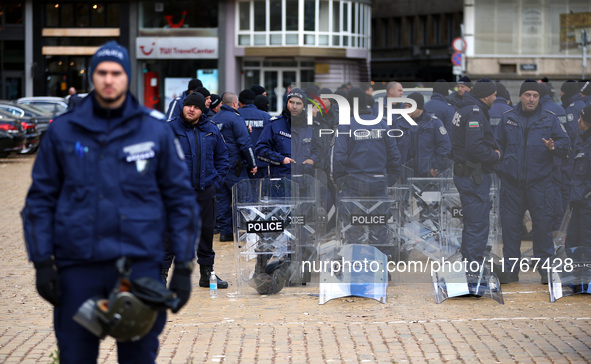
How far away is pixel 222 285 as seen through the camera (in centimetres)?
1019

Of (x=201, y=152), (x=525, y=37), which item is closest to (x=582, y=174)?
(x=201, y=152)

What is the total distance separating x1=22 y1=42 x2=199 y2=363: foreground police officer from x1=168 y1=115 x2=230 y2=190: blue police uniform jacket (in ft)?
15.8

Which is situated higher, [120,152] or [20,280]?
[120,152]

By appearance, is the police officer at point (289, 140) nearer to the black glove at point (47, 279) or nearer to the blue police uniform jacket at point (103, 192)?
the blue police uniform jacket at point (103, 192)

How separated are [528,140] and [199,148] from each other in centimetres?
326

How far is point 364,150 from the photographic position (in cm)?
978

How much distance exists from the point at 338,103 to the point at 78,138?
199 inches

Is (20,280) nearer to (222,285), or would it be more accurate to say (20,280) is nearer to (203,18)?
(222,285)

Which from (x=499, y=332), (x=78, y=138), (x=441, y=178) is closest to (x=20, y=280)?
(x=441, y=178)

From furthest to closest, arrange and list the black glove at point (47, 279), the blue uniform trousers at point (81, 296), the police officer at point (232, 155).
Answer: the police officer at point (232, 155) < the blue uniform trousers at point (81, 296) < the black glove at point (47, 279)

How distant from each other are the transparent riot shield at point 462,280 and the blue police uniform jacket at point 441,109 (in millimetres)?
1331

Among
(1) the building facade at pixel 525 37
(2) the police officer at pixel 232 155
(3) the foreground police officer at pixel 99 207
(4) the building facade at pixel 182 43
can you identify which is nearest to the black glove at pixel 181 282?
(3) the foreground police officer at pixel 99 207

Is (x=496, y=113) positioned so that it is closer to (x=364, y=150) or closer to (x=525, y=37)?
(x=364, y=150)

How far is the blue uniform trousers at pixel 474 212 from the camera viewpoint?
388 inches
